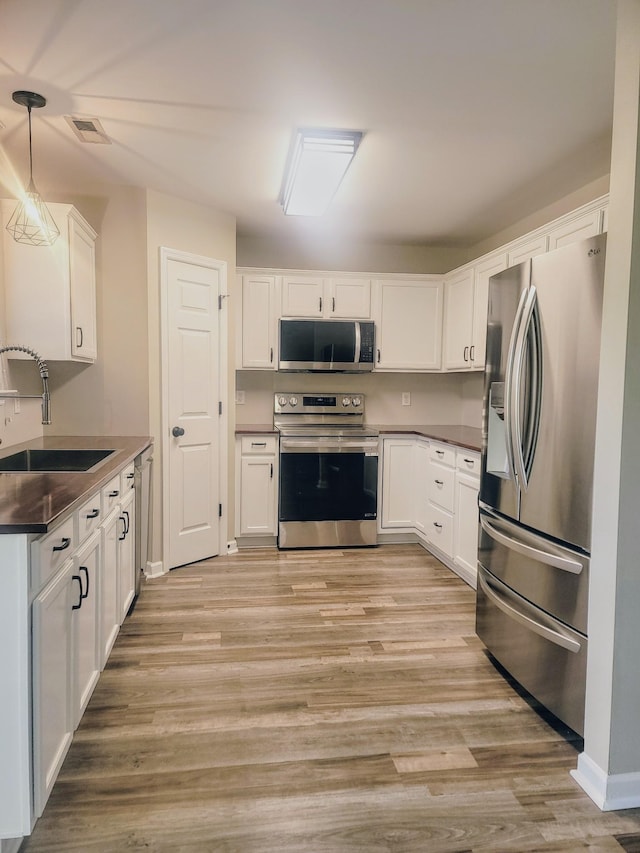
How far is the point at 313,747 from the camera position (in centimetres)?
183

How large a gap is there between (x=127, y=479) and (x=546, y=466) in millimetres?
1932

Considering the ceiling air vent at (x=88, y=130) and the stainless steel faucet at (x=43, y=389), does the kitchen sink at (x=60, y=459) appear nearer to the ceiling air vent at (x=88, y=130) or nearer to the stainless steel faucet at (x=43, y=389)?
the stainless steel faucet at (x=43, y=389)

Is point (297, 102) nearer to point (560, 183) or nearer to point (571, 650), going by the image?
point (560, 183)

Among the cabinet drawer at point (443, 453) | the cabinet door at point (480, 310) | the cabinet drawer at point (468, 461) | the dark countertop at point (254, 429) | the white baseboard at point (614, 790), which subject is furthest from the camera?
the dark countertop at point (254, 429)

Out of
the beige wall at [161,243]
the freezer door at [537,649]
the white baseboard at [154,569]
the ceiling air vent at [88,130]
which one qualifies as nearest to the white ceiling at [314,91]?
the ceiling air vent at [88,130]

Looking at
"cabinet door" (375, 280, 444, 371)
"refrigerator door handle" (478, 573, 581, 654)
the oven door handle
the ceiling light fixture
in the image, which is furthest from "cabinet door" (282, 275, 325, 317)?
"refrigerator door handle" (478, 573, 581, 654)

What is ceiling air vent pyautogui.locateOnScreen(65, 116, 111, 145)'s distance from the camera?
7.93ft

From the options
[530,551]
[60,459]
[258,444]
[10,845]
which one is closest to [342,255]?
[258,444]

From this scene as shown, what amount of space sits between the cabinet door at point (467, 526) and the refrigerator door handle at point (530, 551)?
710 millimetres

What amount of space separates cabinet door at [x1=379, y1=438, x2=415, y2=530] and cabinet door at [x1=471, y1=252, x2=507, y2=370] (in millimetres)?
842

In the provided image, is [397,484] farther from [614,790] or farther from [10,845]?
[10,845]

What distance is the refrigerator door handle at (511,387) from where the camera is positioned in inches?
80.7

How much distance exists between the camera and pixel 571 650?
183 cm

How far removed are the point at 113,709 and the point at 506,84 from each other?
291 cm
